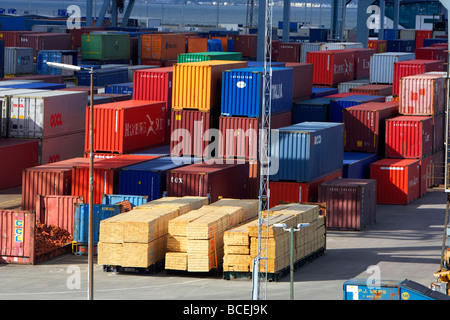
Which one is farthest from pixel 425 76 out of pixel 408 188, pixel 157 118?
pixel 157 118

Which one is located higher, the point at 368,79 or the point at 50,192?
the point at 368,79

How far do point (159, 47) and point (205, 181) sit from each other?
47195 mm

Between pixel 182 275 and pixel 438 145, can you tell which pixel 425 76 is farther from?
pixel 182 275

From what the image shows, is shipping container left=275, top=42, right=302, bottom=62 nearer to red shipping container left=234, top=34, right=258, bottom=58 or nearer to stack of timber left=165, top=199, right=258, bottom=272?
red shipping container left=234, top=34, right=258, bottom=58

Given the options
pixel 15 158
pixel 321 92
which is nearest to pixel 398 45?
pixel 321 92

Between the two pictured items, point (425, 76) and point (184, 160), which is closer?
point (184, 160)

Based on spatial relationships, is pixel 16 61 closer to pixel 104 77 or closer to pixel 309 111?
pixel 104 77

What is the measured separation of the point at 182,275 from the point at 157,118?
54.2 feet

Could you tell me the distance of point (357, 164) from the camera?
50188 millimetres

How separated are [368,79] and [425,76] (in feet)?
63.6
